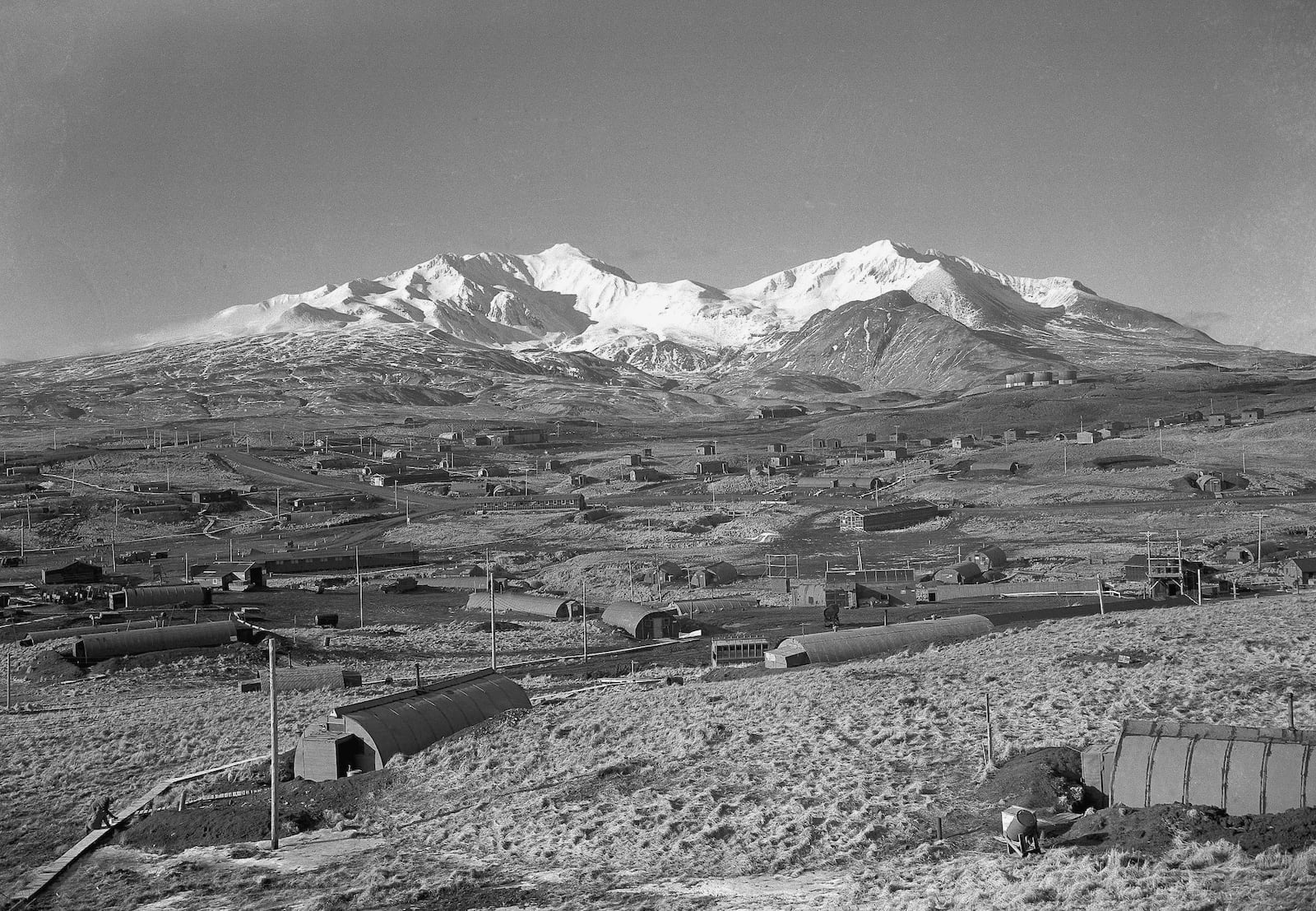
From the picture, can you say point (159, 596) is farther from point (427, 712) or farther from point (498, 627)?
point (427, 712)

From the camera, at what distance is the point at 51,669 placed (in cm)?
4175

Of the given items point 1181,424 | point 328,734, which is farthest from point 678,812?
point 1181,424

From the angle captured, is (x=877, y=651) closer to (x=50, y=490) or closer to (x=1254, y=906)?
(x=1254, y=906)

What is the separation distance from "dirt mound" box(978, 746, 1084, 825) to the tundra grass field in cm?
22

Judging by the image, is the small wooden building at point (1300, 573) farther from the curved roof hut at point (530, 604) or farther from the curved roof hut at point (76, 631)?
the curved roof hut at point (76, 631)

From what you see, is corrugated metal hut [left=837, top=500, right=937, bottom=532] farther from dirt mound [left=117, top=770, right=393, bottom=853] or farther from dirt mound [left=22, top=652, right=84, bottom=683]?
dirt mound [left=117, top=770, right=393, bottom=853]

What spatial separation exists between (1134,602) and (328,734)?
1342 inches

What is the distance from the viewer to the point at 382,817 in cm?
2209

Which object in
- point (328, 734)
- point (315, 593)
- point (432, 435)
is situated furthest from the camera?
point (432, 435)

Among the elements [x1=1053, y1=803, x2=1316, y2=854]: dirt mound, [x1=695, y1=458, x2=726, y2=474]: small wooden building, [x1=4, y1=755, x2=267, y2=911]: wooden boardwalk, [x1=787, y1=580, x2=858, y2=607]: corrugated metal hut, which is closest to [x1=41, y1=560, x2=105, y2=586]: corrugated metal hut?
[x1=787, y1=580, x2=858, y2=607]: corrugated metal hut

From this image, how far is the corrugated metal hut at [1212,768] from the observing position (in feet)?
56.0

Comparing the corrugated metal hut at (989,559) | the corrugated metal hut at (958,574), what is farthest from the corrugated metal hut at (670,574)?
the corrugated metal hut at (989,559)

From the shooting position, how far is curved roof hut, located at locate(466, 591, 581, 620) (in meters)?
54.7

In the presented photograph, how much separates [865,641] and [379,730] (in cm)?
1671
